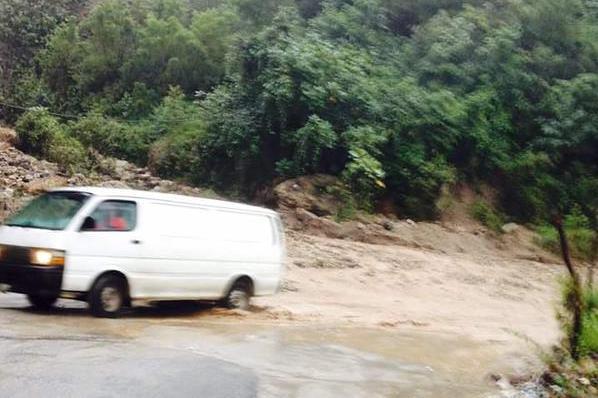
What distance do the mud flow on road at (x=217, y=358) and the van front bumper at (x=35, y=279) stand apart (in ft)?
1.33

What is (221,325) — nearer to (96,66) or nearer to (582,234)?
(582,234)

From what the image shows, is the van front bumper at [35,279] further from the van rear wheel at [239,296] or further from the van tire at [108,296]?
the van rear wheel at [239,296]

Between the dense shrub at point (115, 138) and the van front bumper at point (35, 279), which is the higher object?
the dense shrub at point (115, 138)

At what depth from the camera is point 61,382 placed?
23.5 feet

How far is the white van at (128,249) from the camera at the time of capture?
10.9 meters

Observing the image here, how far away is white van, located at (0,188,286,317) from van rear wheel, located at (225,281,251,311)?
20 millimetres

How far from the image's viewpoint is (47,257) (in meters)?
10.8

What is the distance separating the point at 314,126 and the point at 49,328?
1626cm

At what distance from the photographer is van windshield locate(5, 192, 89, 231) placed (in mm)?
11211

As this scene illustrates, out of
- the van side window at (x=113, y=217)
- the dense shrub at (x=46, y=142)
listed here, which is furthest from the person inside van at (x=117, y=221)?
the dense shrub at (x=46, y=142)

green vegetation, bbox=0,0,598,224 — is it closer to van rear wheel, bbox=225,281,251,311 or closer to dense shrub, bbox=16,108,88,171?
dense shrub, bbox=16,108,88,171

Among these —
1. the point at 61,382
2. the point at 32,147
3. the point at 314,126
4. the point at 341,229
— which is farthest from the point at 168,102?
the point at 61,382

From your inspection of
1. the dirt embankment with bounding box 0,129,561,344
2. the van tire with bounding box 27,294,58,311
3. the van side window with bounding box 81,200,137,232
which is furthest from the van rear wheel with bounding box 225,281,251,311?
the van tire with bounding box 27,294,58,311

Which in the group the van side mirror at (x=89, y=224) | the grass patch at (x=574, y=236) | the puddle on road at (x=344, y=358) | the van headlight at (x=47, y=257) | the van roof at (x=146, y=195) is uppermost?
the grass patch at (x=574, y=236)
